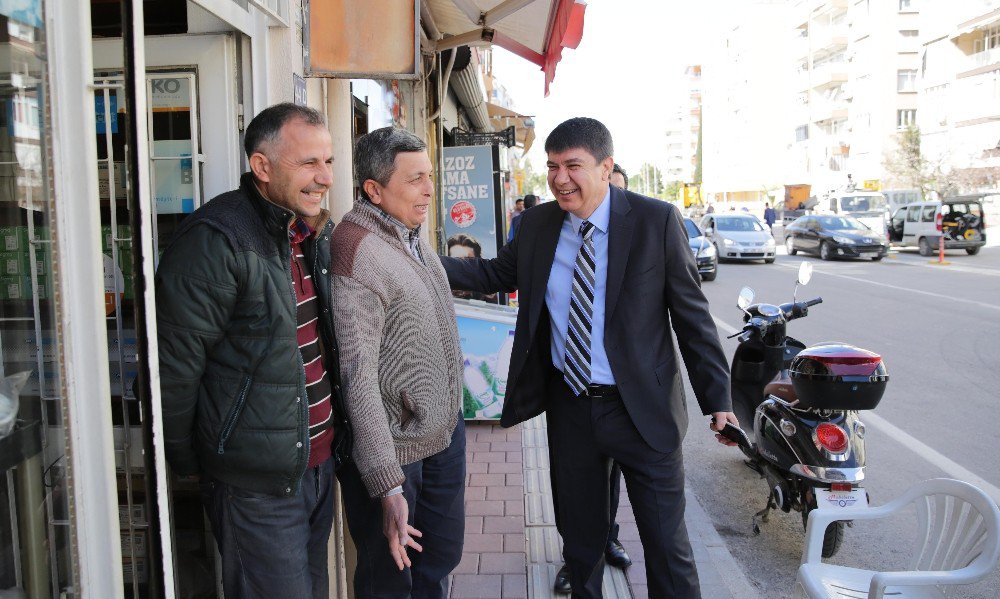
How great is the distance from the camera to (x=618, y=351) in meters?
2.71

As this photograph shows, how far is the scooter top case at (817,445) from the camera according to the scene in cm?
365

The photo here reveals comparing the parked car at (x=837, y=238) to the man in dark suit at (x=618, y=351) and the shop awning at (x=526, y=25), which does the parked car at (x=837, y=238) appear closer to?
the shop awning at (x=526, y=25)

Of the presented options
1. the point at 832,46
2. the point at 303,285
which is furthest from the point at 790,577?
the point at 832,46

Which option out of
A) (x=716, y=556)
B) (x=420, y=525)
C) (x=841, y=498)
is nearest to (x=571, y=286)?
(x=420, y=525)

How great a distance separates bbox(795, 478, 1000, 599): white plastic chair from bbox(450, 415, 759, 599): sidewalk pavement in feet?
3.31

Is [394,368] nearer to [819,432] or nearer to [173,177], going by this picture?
[173,177]

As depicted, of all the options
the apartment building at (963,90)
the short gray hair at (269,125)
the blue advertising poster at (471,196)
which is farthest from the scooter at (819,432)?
the apartment building at (963,90)

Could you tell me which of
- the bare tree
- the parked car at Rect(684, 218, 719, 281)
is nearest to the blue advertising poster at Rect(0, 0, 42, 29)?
the parked car at Rect(684, 218, 719, 281)

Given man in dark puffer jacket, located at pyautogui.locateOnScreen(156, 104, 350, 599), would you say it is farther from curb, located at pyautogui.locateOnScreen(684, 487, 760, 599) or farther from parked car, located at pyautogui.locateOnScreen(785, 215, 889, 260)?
parked car, located at pyautogui.locateOnScreen(785, 215, 889, 260)

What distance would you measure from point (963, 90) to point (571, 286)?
45218 mm

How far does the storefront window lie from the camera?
1.50 metres

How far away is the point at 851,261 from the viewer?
69.7ft

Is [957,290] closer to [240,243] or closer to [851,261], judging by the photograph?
[851,261]

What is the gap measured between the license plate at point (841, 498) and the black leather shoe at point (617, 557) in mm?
963
